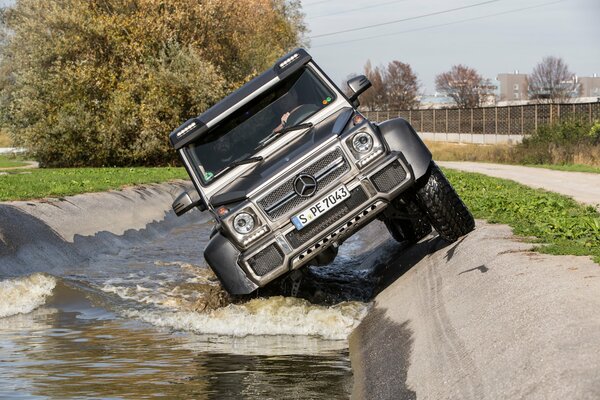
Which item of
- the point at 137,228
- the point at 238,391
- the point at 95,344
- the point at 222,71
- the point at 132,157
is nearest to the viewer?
the point at 238,391

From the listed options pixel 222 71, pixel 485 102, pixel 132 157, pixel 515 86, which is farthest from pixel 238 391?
pixel 515 86

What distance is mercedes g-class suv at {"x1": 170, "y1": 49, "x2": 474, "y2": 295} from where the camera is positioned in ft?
34.8

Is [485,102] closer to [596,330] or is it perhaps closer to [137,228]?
[137,228]

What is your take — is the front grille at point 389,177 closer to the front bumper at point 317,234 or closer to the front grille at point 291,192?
the front bumper at point 317,234

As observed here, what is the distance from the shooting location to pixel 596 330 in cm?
633

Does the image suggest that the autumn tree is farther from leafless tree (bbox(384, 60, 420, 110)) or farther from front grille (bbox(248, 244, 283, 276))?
front grille (bbox(248, 244, 283, 276))

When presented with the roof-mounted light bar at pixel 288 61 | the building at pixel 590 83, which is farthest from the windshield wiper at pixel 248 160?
the building at pixel 590 83

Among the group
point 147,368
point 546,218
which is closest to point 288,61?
point 546,218

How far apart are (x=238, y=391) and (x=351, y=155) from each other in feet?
10.1

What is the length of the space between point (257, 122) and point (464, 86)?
448 feet

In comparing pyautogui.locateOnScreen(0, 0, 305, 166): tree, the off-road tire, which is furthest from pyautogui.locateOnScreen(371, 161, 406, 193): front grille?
pyautogui.locateOnScreen(0, 0, 305, 166): tree

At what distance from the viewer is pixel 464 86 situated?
479 ft

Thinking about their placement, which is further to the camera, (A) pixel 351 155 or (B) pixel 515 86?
(B) pixel 515 86

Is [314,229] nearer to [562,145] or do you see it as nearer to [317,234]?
[317,234]
